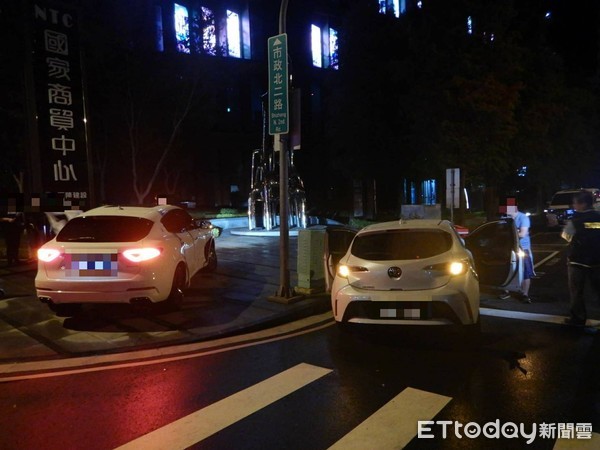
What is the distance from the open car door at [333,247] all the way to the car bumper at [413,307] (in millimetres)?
1465

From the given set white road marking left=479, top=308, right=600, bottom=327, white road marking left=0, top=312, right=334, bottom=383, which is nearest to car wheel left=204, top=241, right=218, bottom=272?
white road marking left=0, top=312, right=334, bottom=383

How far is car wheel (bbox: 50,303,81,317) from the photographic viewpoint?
7.41 m

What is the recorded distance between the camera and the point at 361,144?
2434 centimetres

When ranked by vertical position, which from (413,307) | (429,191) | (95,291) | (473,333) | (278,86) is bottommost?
(473,333)

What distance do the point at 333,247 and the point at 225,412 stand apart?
457 cm

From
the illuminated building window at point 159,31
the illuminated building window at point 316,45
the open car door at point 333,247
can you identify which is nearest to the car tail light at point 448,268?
the open car door at point 333,247

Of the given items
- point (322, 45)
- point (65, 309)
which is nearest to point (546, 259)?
point (65, 309)

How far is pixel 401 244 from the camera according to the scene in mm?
6047

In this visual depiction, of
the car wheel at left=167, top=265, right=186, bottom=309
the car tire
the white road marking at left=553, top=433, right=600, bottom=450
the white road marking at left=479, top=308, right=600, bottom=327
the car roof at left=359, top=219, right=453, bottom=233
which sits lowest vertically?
the white road marking at left=479, top=308, right=600, bottom=327

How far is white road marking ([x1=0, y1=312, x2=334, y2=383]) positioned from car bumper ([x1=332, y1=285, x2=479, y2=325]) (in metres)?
1.31

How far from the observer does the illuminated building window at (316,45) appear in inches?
1255

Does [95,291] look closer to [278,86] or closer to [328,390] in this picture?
[328,390]

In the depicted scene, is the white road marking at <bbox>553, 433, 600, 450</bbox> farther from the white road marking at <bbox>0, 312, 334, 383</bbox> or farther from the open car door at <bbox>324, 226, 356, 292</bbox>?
the open car door at <bbox>324, 226, 356, 292</bbox>

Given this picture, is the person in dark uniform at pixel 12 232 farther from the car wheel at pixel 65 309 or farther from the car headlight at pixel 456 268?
the car headlight at pixel 456 268
